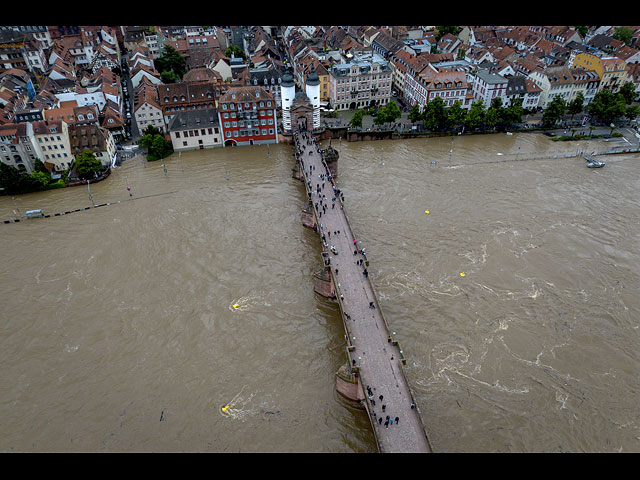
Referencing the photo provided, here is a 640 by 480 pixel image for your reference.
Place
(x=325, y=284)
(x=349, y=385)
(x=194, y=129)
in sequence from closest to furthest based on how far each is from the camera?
(x=349, y=385)
(x=325, y=284)
(x=194, y=129)

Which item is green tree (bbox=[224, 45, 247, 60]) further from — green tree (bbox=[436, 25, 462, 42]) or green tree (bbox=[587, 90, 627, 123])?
green tree (bbox=[587, 90, 627, 123])

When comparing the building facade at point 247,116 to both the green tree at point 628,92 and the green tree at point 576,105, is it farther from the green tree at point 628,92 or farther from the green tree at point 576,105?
the green tree at point 628,92

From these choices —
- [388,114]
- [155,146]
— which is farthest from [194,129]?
[388,114]

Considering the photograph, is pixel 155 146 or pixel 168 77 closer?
pixel 155 146

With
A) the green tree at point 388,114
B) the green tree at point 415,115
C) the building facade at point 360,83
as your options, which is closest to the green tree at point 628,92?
the green tree at point 415,115

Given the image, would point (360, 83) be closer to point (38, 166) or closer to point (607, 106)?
point (607, 106)
